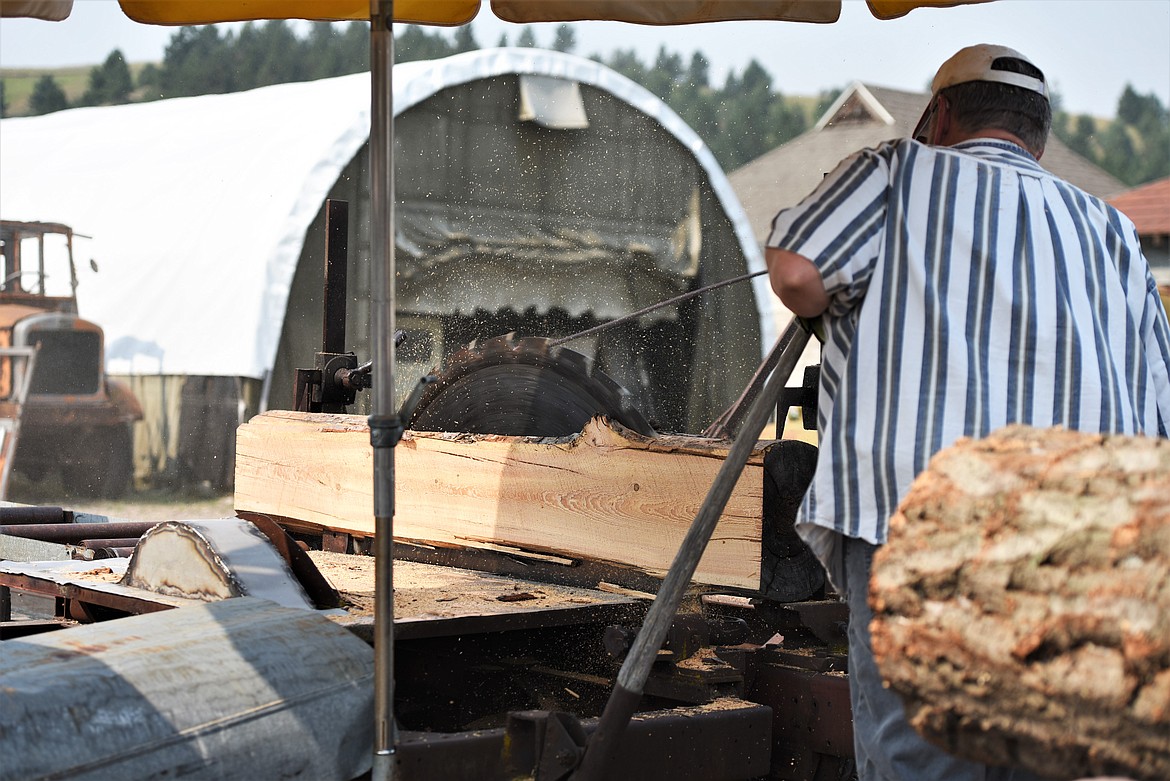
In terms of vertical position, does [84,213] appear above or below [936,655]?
above

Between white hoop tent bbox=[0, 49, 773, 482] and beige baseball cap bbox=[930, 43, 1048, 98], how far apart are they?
9893mm

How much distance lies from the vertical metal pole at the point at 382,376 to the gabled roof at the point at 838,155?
2651 centimetres

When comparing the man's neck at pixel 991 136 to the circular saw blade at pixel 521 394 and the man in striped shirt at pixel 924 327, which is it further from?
the circular saw blade at pixel 521 394

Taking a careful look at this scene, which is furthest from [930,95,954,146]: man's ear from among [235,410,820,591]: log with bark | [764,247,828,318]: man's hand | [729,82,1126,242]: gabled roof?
[729,82,1126,242]: gabled roof

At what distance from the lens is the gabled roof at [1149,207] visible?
75.4 ft

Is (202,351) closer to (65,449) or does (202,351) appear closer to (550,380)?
(65,449)

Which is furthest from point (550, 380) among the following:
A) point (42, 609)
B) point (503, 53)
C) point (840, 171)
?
point (503, 53)

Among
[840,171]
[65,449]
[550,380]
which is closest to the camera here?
[840,171]

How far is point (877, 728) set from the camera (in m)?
1.94

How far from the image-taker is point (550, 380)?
354cm

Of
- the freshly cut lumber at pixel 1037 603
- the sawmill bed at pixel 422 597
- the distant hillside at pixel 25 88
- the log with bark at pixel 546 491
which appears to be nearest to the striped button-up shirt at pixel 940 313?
the freshly cut lumber at pixel 1037 603

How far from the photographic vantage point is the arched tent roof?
1170cm

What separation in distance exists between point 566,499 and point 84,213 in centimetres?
1101

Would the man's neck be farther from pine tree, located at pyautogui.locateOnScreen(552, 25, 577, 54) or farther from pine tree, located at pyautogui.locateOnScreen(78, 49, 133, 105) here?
pine tree, located at pyautogui.locateOnScreen(78, 49, 133, 105)
